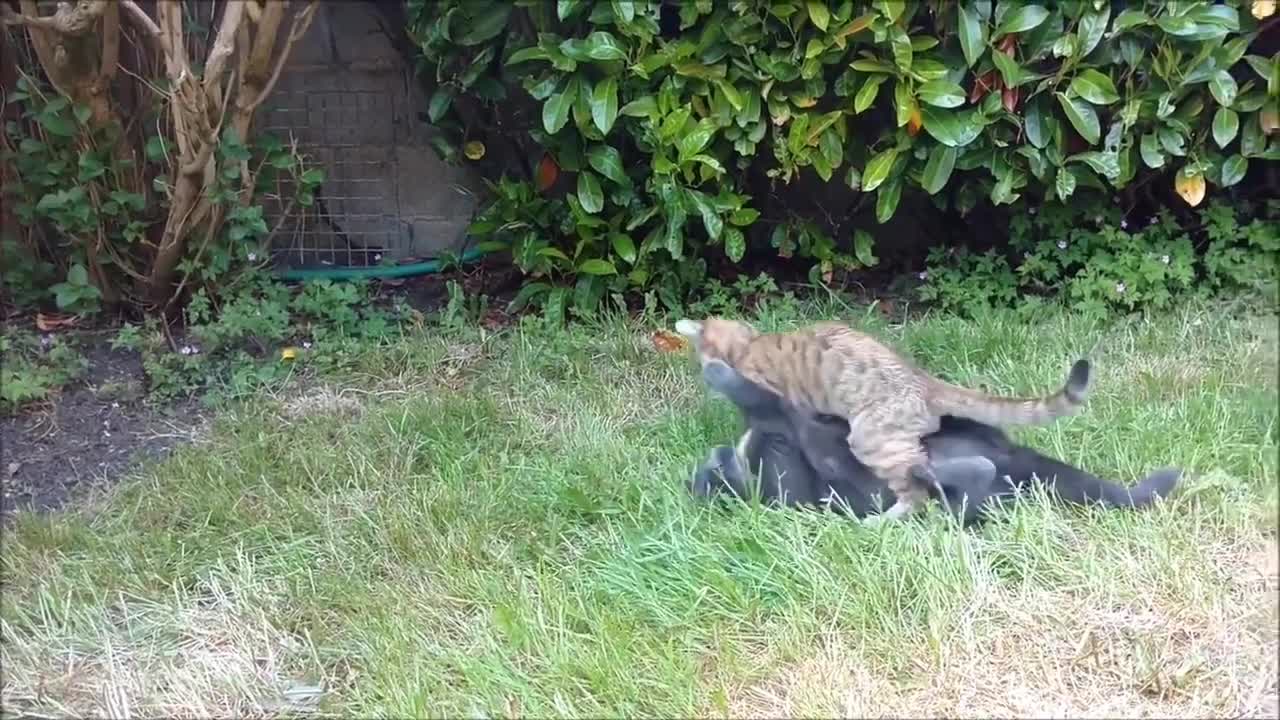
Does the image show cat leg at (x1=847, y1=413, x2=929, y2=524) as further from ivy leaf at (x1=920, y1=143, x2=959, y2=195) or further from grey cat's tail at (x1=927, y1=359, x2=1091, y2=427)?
ivy leaf at (x1=920, y1=143, x2=959, y2=195)

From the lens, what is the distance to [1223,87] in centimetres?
379

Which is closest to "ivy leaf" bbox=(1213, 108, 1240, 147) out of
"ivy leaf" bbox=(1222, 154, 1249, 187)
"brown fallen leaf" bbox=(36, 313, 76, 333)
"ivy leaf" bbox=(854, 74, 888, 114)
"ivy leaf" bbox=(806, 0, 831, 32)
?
"ivy leaf" bbox=(1222, 154, 1249, 187)

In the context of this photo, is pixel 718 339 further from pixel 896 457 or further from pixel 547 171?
pixel 547 171

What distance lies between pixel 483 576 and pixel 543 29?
6.90 ft

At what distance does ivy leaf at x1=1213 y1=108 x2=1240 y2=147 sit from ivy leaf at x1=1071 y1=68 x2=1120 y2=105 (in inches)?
14.5

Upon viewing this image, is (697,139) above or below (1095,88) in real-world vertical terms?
below

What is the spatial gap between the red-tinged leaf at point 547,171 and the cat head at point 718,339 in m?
1.69

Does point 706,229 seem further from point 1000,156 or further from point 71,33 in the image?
point 71,33

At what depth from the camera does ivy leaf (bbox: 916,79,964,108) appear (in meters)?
3.81

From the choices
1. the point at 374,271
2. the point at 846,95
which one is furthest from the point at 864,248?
the point at 374,271

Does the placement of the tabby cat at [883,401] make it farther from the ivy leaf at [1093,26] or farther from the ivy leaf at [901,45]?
the ivy leaf at [1093,26]

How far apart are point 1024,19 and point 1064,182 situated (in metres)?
0.61

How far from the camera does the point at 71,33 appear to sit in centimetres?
355

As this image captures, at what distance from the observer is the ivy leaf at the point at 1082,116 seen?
3.86 meters
